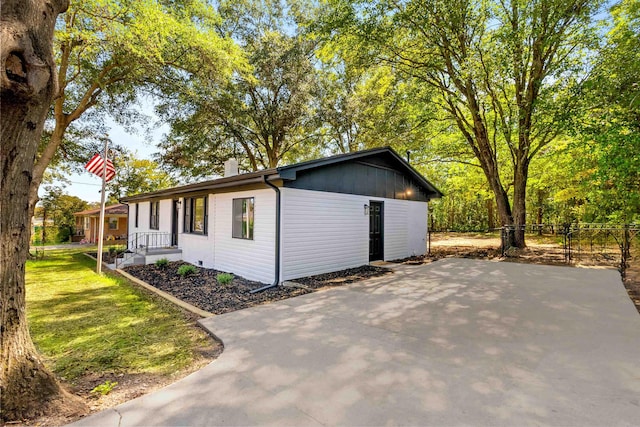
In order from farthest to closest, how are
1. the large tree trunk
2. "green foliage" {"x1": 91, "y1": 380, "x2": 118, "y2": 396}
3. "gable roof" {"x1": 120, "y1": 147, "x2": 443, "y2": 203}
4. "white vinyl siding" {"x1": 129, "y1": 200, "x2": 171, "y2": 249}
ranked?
"white vinyl siding" {"x1": 129, "y1": 200, "x2": 171, "y2": 249}, "gable roof" {"x1": 120, "y1": 147, "x2": 443, "y2": 203}, "green foliage" {"x1": 91, "y1": 380, "x2": 118, "y2": 396}, the large tree trunk

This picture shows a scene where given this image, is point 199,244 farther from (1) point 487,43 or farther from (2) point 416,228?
(1) point 487,43

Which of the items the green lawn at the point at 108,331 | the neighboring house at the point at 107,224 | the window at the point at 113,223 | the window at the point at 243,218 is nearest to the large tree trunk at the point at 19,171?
the green lawn at the point at 108,331

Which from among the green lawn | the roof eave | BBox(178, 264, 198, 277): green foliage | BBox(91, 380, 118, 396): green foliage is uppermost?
the roof eave

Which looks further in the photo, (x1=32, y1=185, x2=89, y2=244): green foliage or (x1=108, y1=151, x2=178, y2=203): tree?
(x1=108, y1=151, x2=178, y2=203): tree

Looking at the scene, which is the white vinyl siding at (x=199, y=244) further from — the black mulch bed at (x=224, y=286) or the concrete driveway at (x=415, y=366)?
the concrete driveway at (x=415, y=366)

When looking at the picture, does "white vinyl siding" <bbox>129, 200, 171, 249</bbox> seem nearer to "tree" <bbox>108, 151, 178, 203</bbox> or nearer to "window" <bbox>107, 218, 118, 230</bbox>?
"window" <bbox>107, 218, 118, 230</bbox>

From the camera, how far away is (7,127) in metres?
2.10

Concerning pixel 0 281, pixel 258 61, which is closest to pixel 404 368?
pixel 0 281

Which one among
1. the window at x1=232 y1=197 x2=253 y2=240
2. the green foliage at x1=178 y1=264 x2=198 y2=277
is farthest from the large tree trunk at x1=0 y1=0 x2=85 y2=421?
the green foliage at x1=178 y1=264 x2=198 y2=277

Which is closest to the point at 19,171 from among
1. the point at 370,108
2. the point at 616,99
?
the point at 616,99

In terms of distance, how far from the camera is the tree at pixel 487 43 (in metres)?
8.83

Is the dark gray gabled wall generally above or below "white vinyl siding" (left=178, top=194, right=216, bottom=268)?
above

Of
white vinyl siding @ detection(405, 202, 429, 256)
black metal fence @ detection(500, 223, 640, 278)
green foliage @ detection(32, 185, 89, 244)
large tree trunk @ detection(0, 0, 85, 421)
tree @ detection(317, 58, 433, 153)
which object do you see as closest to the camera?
large tree trunk @ detection(0, 0, 85, 421)

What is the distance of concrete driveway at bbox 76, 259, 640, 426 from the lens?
2.23 meters
